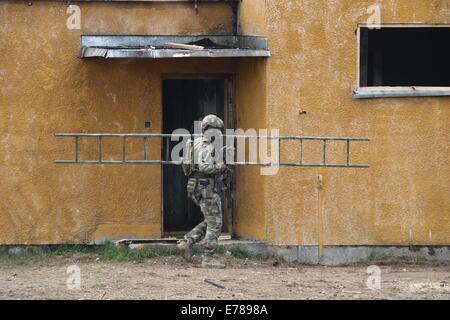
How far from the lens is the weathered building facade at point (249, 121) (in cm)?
1557

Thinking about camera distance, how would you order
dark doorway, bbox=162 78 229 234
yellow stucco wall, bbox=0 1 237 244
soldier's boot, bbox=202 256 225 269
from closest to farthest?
soldier's boot, bbox=202 256 225 269 < yellow stucco wall, bbox=0 1 237 244 < dark doorway, bbox=162 78 229 234

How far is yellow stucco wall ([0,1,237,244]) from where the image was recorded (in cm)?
1588

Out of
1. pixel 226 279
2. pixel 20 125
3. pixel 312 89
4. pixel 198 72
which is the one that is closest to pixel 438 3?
pixel 312 89

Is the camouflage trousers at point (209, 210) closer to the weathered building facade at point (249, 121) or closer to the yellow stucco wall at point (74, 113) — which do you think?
the weathered building facade at point (249, 121)

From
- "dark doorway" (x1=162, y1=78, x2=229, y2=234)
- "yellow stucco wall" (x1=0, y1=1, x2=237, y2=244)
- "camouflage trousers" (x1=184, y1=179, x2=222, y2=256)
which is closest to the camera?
"camouflage trousers" (x1=184, y1=179, x2=222, y2=256)

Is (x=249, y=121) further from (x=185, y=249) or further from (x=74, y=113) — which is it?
(x=74, y=113)

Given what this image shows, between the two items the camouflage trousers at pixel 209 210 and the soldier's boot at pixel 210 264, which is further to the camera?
the soldier's boot at pixel 210 264

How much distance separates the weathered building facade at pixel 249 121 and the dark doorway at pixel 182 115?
2.10ft

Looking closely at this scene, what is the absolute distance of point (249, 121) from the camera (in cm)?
1609

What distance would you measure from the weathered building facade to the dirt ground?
509 millimetres

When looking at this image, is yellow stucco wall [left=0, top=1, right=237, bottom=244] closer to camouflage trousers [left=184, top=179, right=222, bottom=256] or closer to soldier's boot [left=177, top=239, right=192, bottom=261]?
soldier's boot [left=177, top=239, right=192, bottom=261]

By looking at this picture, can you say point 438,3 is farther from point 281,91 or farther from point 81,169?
point 81,169

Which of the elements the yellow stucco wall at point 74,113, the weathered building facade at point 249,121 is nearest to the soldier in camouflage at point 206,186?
the weathered building facade at point 249,121

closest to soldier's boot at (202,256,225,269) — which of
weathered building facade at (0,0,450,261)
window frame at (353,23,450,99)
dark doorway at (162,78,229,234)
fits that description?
weathered building facade at (0,0,450,261)
